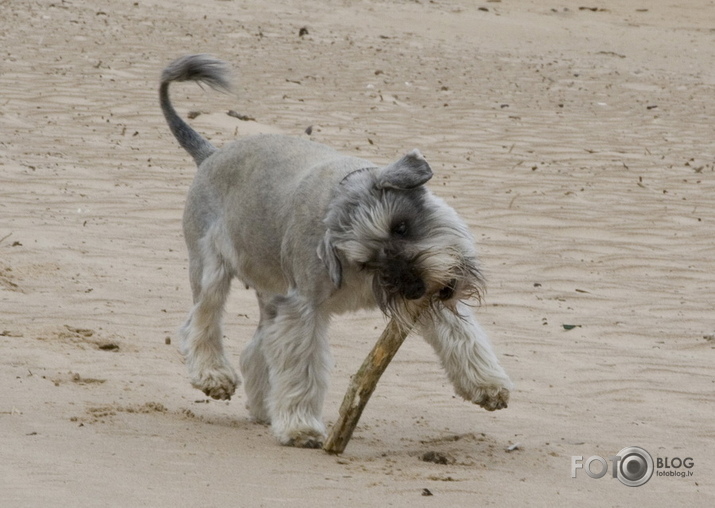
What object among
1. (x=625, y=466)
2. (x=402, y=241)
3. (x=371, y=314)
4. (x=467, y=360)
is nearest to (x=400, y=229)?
(x=402, y=241)

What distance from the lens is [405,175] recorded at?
474 cm

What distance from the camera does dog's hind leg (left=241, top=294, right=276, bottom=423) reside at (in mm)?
5910

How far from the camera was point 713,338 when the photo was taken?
7.23 m

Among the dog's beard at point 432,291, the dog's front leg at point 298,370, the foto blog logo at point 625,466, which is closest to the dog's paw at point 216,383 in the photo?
the dog's front leg at point 298,370

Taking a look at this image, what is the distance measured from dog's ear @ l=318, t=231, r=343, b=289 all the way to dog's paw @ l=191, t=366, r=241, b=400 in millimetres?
1147

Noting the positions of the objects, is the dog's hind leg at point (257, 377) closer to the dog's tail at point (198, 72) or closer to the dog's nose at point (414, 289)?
the dog's tail at point (198, 72)

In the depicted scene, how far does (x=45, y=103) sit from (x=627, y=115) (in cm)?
709

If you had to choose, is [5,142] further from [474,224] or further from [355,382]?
[355,382]

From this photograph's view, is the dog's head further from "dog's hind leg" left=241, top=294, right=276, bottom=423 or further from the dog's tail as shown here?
the dog's tail

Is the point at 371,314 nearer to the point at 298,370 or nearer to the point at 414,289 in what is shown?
the point at 298,370

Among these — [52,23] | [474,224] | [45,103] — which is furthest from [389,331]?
[52,23]

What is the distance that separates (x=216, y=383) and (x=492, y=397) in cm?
136

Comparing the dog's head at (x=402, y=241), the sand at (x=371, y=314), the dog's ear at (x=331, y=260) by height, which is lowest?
the sand at (x=371, y=314)

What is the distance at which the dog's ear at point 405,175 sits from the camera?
4.73 m
